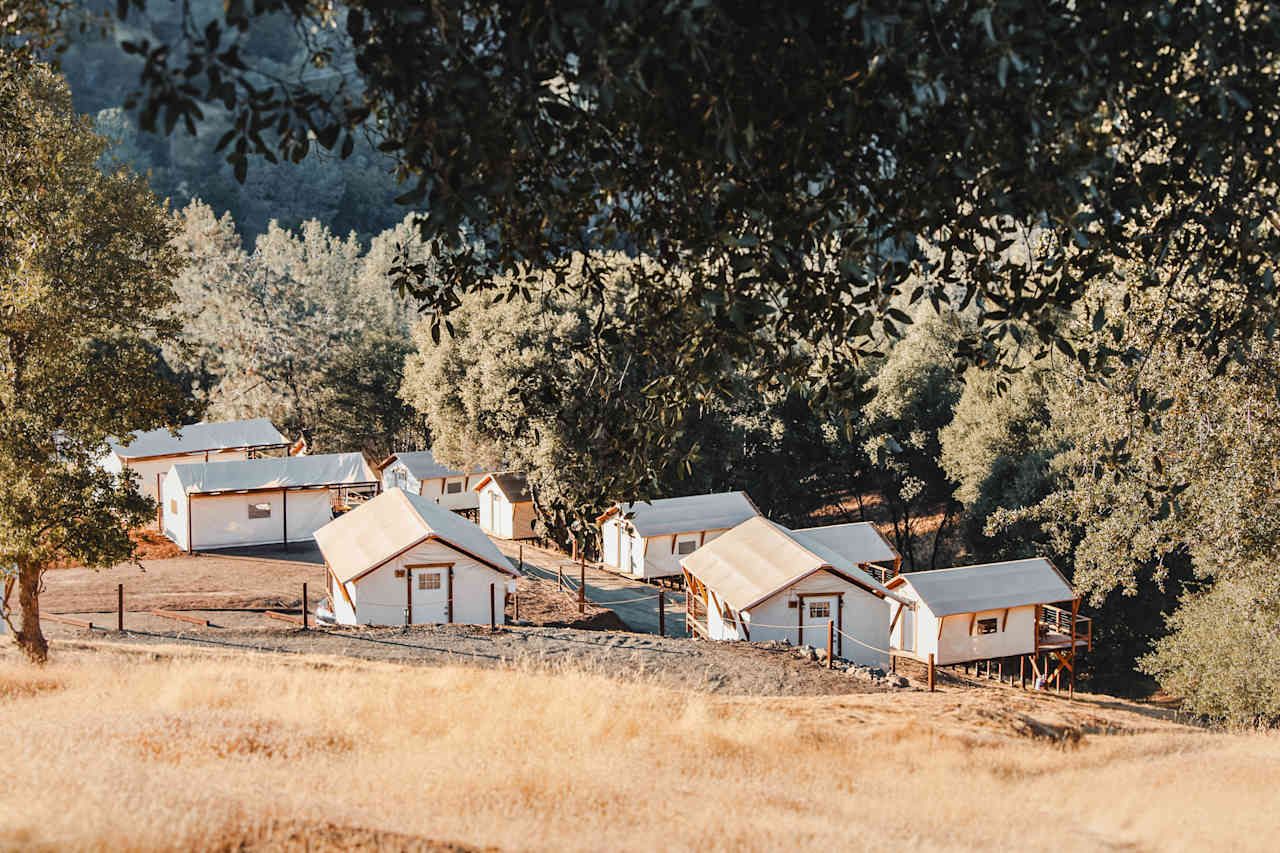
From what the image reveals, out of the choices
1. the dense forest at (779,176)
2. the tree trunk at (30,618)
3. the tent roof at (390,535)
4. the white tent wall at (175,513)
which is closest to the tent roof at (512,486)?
the tent roof at (390,535)

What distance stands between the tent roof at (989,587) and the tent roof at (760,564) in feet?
4.85

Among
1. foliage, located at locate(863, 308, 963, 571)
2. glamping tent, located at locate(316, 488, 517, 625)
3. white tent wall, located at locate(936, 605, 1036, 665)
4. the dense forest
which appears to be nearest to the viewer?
the dense forest

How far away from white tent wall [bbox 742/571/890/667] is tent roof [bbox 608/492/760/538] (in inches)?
392

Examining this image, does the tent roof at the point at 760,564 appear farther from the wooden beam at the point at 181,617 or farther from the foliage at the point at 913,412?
the wooden beam at the point at 181,617

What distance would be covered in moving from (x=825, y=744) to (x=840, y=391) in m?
6.13

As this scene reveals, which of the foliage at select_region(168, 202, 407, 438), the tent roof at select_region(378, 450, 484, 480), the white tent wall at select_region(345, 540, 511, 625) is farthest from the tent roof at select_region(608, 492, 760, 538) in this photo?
the foliage at select_region(168, 202, 407, 438)

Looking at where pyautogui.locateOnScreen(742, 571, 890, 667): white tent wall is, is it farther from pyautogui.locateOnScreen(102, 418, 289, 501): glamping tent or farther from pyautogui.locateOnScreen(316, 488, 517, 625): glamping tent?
pyautogui.locateOnScreen(102, 418, 289, 501): glamping tent

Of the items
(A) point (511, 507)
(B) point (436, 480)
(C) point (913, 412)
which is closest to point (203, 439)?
(B) point (436, 480)

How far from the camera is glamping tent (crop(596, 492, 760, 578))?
126ft

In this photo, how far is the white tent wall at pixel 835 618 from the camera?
2783cm

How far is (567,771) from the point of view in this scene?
7.55 m

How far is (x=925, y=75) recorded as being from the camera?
3.73m

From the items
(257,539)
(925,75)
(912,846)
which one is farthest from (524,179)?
(257,539)

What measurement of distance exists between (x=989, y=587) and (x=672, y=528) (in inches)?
511
